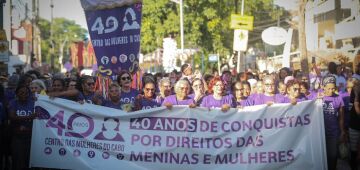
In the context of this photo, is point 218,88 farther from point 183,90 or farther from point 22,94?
point 22,94

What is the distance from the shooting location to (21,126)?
7.61 m

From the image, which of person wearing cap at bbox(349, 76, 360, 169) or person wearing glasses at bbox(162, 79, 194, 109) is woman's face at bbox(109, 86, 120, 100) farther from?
person wearing cap at bbox(349, 76, 360, 169)

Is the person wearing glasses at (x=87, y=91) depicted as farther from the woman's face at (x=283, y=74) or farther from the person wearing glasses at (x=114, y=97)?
the woman's face at (x=283, y=74)

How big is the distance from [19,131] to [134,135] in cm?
170

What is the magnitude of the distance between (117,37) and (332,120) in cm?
355

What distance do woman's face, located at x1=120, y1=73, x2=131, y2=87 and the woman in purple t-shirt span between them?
→ 291 cm

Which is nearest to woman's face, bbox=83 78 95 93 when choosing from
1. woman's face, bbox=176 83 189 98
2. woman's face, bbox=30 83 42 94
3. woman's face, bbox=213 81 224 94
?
woman's face, bbox=30 83 42 94

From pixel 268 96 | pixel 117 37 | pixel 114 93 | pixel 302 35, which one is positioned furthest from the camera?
pixel 302 35

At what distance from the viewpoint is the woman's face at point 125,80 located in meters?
8.00

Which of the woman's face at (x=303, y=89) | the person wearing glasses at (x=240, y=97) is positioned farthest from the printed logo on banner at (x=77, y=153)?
the woman's face at (x=303, y=89)

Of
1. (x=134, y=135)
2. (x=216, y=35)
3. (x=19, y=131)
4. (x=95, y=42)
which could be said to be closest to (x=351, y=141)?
(x=134, y=135)

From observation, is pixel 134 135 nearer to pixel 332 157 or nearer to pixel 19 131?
pixel 19 131

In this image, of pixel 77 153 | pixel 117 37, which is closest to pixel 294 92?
pixel 117 37

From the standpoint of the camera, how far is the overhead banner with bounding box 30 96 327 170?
278 inches
